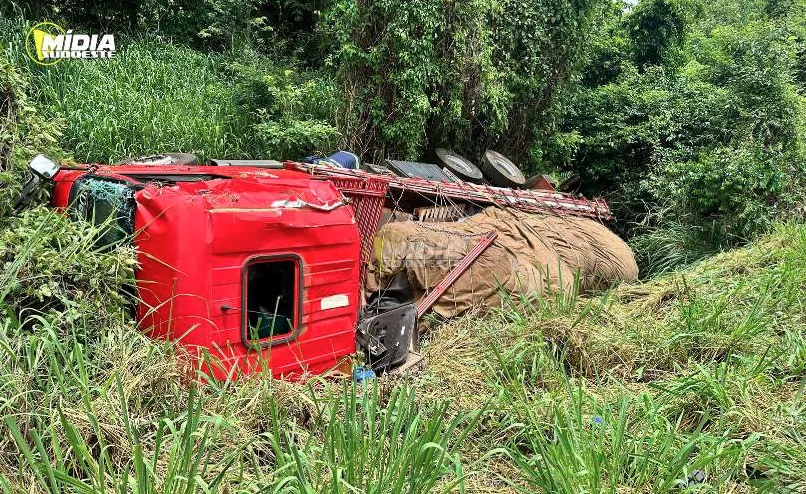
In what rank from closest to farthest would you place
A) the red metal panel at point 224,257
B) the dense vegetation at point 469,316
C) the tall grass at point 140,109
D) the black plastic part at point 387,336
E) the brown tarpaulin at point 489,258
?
the dense vegetation at point 469,316, the red metal panel at point 224,257, the black plastic part at point 387,336, the brown tarpaulin at point 489,258, the tall grass at point 140,109

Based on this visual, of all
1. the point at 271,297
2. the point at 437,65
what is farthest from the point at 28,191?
the point at 437,65

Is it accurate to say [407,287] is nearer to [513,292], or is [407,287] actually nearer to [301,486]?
[513,292]

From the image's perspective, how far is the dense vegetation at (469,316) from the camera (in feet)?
8.07

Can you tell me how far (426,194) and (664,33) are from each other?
32.4 ft

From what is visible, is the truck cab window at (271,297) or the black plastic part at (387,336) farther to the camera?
the black plastic part at (387,336)

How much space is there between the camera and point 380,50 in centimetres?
802

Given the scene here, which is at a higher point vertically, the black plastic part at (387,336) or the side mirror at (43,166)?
the side mirror at (43,166)

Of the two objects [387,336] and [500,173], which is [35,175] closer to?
[387,336]

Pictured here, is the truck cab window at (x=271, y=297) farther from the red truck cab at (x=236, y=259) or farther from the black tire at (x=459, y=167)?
the black tire at (x=459, y=167)

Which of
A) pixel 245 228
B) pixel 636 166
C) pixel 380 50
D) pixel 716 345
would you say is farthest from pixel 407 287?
pixel 636 166
